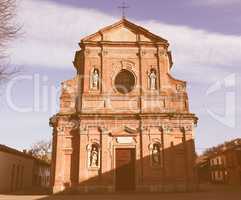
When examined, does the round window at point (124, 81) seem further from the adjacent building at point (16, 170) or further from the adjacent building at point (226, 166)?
the adjacent building at point (226, 166)

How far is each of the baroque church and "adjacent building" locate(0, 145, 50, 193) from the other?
665cm

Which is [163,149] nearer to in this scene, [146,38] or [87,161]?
[87,161]

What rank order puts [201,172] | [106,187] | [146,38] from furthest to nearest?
[201,172]
[146,38]
[106,187]

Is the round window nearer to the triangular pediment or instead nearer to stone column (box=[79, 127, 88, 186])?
the triangular pediment

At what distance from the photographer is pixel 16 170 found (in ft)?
96.1

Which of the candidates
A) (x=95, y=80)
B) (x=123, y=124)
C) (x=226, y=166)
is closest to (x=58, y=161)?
(x=123, y=124)

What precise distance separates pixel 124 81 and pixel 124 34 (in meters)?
3.41

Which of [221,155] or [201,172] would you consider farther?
[201,172]

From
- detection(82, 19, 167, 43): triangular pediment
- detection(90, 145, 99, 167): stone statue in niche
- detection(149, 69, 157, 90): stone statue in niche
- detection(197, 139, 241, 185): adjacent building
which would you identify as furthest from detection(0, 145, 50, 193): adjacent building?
detection(197, 139, 241, 185): adjacent building

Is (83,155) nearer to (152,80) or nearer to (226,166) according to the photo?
(152,80)

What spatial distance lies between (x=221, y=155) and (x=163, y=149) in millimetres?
26794

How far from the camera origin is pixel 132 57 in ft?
76.3

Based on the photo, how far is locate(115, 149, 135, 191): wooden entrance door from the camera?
21.1m

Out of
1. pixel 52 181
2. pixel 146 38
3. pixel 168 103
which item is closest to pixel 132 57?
pixel 146 38
